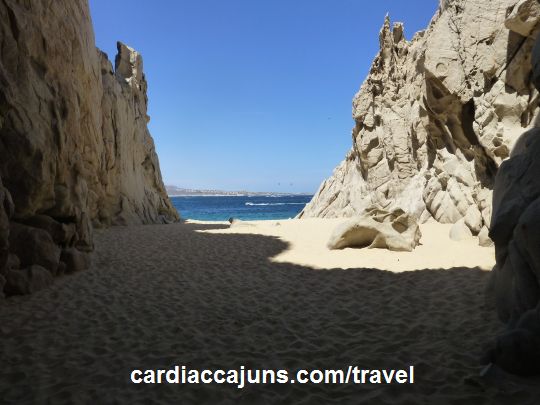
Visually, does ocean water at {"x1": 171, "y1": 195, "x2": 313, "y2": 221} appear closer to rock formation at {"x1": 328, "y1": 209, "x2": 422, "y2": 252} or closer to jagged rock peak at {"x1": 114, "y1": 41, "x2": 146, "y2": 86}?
jagged rock peak at {"x1": 114, "y1": 41, "x2": 146, "y2": 86}

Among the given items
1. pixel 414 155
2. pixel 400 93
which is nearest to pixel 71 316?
pixel 414 155

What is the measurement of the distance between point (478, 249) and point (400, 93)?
1993cm

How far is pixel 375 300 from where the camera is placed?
6938mm

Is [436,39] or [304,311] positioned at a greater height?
[436,39]

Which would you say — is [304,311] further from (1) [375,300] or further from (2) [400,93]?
(2) [400,93]

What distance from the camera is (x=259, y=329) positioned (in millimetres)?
5688

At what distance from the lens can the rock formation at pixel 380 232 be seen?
1169 centimetres

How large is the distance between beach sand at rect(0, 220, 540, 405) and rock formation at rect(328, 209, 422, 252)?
1343 millimetres

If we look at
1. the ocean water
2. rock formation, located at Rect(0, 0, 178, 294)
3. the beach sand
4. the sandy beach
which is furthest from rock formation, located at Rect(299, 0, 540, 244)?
the ocean water

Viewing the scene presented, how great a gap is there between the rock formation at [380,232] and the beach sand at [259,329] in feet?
4.41

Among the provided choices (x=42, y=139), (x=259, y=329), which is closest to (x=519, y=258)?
(x=259, y=329)

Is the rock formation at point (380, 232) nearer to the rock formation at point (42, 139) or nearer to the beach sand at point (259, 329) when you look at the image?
the beach sand at point (259, 329)

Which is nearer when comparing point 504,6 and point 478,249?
point 478,249

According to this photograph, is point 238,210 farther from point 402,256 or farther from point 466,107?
point 402,256
